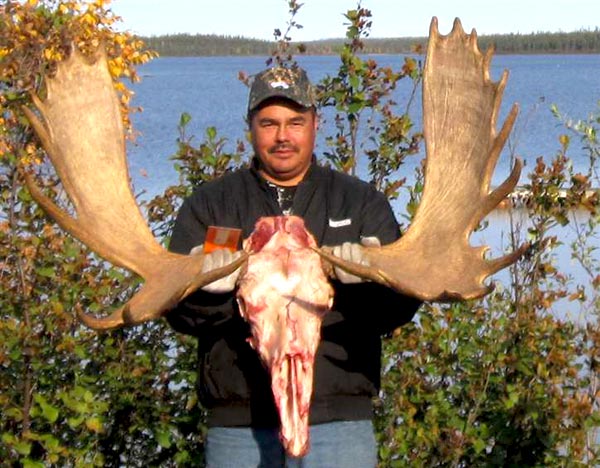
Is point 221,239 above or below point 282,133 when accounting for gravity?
below

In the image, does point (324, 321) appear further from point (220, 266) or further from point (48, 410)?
point (48, 410)

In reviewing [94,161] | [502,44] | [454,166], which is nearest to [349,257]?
[454,166]

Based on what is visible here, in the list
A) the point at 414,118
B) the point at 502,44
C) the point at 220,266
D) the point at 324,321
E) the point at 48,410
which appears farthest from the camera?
the point at 502,44

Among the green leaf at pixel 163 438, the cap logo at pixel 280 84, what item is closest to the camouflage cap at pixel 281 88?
the cap logo at pixel 280 84

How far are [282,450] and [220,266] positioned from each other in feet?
2.27

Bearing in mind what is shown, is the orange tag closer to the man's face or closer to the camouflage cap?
the man's face

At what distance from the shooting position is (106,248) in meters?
5.18

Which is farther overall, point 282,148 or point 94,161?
point 94,161

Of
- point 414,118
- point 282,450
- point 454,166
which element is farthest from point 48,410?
point 414,118

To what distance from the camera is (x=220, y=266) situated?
470 centimetres

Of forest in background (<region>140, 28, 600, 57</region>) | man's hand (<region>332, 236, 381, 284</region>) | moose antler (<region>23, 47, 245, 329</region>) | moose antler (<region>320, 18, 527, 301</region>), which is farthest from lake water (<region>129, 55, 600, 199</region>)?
forest in background (<region>140, 28, 600, 57</region>)

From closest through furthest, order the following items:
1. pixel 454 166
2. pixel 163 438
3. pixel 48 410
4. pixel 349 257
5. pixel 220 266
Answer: pixel 220 266 → pixel 349 257 → pixel 454 166 → pixel 48 410 → pixel 163 438

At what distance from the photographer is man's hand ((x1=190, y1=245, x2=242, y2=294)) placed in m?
4.71

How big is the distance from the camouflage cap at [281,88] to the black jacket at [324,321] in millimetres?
244
